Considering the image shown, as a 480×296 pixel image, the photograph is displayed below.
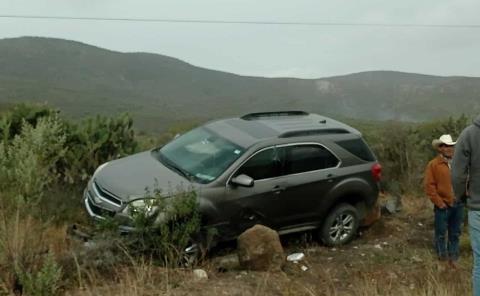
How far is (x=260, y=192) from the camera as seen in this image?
7680 millimetres

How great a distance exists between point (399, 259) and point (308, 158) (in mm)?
1864

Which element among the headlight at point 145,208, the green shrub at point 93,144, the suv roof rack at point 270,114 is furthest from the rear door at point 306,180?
the green shrub at point 93,144

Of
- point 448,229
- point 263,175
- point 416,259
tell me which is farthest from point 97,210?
point 448,229

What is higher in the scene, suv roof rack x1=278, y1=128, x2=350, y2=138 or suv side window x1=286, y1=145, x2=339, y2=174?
suv roof rack x1=278, y1=128, x2=350, y2=138

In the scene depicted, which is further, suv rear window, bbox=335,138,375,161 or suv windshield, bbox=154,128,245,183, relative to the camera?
suv rear window, bbox=335,138,375,161

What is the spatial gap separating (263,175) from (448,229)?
276 centimetres

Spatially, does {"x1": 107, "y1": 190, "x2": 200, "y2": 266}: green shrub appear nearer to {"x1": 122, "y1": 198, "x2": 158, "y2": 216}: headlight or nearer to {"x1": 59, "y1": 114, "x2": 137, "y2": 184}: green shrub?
{"x1": 122, "y1": 198, "x2": 158, "y2": 216}: headlight

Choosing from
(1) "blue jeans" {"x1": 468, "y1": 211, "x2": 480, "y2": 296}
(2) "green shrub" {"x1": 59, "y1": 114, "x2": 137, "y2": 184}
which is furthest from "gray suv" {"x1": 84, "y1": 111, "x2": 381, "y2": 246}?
(1) "blue jeans" {"x1": 468, "y1": 211, "x2": 480, "y2": 296}

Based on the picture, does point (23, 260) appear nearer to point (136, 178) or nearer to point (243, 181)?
point (136, 178)

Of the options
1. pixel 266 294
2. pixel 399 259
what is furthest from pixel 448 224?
pixel 266 294

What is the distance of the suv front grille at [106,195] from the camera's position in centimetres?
684

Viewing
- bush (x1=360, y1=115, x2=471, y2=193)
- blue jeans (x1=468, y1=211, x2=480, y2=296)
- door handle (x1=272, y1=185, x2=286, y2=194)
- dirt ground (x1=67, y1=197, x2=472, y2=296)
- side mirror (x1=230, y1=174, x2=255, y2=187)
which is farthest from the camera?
bush (x1=360, y1=115, x2=471, y2=193)

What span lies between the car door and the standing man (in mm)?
3032

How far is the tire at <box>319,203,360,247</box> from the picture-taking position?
8609mm
